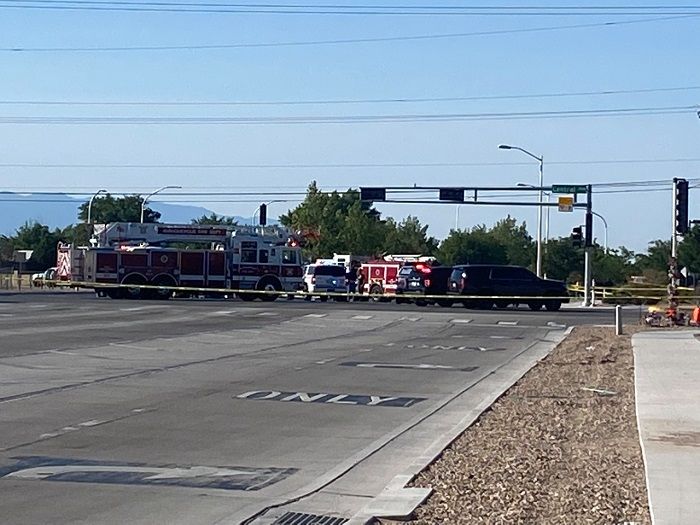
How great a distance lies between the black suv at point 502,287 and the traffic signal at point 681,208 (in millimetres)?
12154

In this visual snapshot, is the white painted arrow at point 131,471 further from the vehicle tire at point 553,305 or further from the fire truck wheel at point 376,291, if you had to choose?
the fire truck wheel at point 376,291

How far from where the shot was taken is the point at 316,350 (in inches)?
1109

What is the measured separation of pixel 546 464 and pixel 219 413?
539 centimetres

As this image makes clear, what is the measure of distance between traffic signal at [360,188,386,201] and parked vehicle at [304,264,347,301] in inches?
190

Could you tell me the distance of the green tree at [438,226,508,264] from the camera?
385 ft

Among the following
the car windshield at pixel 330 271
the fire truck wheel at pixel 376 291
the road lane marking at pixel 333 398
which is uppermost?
the car windshield at pixel 330 271

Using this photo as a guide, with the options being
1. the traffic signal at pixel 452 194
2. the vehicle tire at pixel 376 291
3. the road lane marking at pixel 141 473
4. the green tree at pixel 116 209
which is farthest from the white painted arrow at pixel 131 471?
the green tree at pixel 116 209

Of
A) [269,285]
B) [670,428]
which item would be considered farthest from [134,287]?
[670,428]

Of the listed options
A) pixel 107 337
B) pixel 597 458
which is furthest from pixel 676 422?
pixel 107 337

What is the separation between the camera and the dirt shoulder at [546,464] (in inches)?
366

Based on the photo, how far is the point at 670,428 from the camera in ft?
46.2

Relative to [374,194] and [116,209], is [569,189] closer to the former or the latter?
[374,194]

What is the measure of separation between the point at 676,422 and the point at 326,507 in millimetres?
6340

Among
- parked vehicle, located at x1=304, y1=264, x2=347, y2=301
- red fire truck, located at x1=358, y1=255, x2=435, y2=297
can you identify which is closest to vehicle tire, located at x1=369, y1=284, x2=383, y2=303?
red fire truck, located at x1=358, y1=255, x2=435, y2=297
